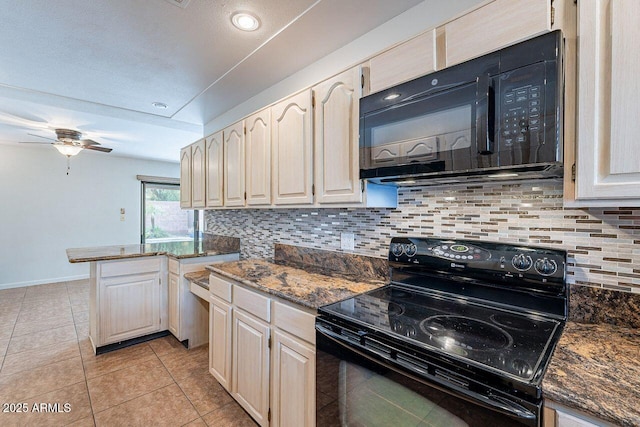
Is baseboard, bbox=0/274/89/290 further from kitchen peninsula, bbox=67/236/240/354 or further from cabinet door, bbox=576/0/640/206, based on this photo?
cabinet door, bbox=576/0/640/206

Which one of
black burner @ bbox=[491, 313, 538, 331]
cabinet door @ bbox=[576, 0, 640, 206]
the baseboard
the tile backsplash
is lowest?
the baseboard

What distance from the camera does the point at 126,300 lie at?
271cm

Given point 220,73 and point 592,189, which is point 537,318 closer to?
point 592,189

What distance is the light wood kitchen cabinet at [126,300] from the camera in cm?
258

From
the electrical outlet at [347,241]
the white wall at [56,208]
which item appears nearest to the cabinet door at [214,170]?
the electrical outlet at [347,241]

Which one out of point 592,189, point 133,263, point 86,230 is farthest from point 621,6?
point 86,230

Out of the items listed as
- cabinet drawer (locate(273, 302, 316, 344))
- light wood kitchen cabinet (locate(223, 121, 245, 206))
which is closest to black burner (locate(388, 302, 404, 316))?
cabinet drawer (locate(273, 302, 316, 344))

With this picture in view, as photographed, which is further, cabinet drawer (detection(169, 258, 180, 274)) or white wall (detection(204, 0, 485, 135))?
cabinet drawer (detection(169, 258, 180, 274))

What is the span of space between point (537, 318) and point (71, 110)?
13.8ft

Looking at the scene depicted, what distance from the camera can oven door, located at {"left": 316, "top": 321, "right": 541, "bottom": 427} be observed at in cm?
75

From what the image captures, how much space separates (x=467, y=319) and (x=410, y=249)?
0.45 metres

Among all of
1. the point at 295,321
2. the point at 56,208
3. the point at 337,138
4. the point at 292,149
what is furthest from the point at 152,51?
the point at 56,208

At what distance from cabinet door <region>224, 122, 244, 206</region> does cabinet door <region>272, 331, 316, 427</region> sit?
133cm

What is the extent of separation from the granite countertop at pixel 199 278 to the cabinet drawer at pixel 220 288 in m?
0.33
